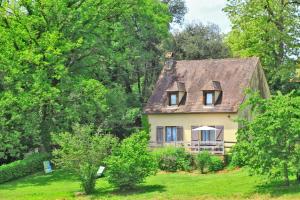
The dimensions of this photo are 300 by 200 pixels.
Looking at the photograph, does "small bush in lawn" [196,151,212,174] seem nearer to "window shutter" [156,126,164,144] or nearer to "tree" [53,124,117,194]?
"tree" [53,124,117,194]

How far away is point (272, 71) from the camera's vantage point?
49500 millimetres

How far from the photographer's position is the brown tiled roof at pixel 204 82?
4347 cm

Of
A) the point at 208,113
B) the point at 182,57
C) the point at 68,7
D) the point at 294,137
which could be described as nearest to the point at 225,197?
the point at 294,137

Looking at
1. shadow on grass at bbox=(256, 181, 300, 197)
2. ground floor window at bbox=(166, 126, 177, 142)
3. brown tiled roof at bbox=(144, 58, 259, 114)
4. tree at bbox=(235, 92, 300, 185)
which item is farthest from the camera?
ground floor window at bbox=(166, 126, 177, 142)

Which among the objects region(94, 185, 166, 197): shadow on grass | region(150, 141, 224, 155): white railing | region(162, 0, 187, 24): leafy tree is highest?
region(162, 0, 187, 24): leafy tree

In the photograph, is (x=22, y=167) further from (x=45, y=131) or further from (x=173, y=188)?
(x=173, y=188)

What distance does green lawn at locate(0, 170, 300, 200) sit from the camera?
2562 cm

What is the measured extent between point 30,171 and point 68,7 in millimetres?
12633

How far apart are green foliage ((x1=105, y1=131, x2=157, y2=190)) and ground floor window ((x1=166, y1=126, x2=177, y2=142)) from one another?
15.8m

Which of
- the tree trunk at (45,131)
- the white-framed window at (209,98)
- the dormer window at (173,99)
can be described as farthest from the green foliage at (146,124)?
the tree trunk at (45,131)

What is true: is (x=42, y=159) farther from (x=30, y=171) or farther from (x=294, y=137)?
(x=294, y=137)

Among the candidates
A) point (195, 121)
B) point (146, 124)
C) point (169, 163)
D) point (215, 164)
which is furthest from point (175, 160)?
point (146, 124)

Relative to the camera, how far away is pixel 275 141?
82.3 ft

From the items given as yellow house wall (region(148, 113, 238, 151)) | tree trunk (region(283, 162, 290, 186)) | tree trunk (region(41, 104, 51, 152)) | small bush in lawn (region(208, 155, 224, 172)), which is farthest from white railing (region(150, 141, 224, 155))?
tree trunk (region(283, 162, 290, 186))
